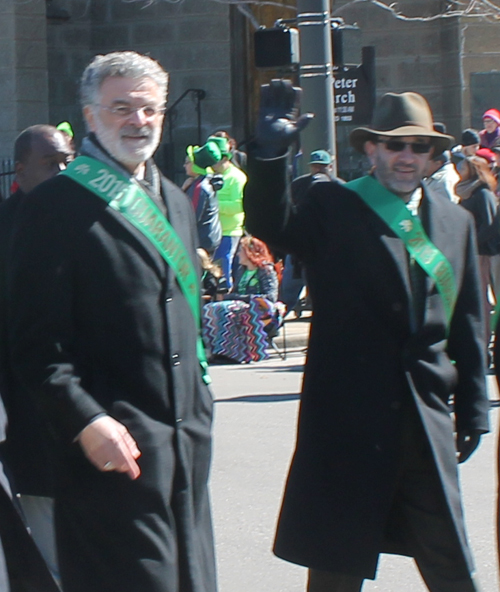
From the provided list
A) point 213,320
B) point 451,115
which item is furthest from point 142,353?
point 451,115

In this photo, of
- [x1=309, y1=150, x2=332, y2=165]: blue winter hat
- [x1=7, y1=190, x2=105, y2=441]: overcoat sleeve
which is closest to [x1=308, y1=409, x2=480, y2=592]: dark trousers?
[x1=7, y1=190, x2=105, y2=441]: overcoat sleeve

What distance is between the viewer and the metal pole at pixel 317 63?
11141 mm

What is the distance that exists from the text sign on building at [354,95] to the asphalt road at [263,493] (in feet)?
10.2

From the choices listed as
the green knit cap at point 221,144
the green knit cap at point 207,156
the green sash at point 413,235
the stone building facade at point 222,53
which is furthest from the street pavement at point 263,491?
the stone building facade at point 222,53

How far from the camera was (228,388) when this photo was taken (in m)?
10.1

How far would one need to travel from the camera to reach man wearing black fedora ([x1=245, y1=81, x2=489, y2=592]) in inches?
157

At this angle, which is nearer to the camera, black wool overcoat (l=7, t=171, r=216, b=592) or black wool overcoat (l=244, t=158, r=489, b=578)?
black wool overcoat (l=7, t=171, r=216, b=592)

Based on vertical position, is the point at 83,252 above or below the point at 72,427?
above

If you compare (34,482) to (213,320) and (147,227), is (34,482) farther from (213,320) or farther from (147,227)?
(213,320)

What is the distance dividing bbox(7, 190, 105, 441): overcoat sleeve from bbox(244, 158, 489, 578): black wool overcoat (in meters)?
0.71

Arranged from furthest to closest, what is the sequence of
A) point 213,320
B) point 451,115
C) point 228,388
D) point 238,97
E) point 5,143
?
point 238,97
point 451,115
point 5,143
point 213,320
point 228,388

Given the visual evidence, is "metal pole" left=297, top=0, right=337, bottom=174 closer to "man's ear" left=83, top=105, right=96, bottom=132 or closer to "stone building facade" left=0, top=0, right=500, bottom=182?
"stone building facade" left=0, top=0, right=500, bottom=182

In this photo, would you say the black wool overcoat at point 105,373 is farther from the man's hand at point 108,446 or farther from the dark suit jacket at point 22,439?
the dark suit jacket at point 22,439

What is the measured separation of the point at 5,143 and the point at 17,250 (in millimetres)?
14084
